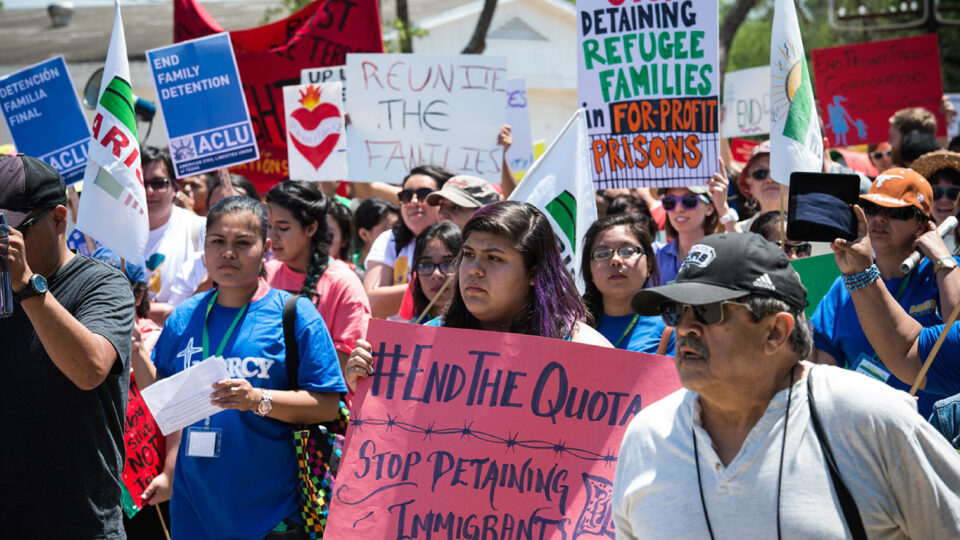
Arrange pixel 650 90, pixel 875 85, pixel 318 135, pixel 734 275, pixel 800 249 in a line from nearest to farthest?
pixel 734 275, pixel 800 249, pixel 650 90, pixel 318 135, pixel 875 85

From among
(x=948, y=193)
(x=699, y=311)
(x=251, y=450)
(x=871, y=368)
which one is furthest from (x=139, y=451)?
(x=948, y=193)

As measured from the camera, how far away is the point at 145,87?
22.1 meters

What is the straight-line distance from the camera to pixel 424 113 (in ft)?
24.9

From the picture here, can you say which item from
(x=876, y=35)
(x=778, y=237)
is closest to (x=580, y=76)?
(x=778, y=237)

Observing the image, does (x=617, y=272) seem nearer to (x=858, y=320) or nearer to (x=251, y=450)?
(x=858, y=320)

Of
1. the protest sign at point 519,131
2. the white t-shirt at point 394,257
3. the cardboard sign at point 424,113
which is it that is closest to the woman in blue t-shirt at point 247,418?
the white t-shirt at point 394,257

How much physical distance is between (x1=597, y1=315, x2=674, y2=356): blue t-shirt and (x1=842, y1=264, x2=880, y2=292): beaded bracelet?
2.62 feet

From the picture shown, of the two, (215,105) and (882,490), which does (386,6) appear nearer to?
(215,105)

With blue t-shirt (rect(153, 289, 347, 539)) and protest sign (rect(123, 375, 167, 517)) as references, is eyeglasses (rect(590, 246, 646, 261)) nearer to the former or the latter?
blue t-shirt (rect(153, 289, 347, 539))

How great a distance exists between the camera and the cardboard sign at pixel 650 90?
20.0 feet

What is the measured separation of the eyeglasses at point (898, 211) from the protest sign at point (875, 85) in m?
5.96

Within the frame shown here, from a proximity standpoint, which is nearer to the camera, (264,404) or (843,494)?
(843,494)

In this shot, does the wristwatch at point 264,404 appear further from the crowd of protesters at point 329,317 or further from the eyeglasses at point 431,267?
the eyeglasses at point 431,267

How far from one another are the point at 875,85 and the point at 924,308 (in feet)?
21.2
